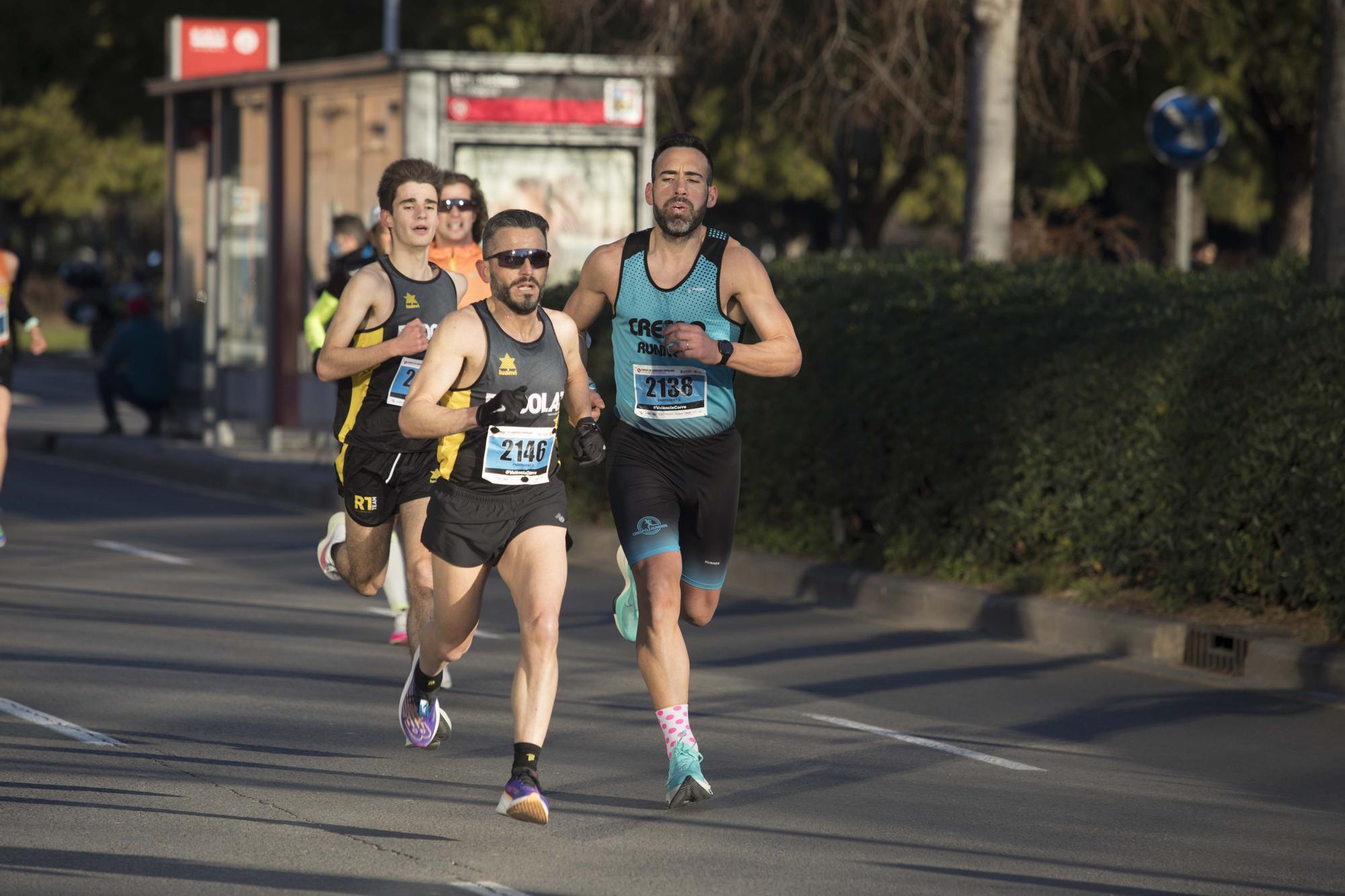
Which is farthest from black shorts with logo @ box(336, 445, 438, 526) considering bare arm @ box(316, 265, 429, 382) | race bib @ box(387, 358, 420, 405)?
bare arm @ box(316, 265, 429, 382)

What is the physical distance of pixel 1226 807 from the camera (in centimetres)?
694

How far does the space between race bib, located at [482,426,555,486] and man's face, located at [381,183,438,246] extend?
162 cm

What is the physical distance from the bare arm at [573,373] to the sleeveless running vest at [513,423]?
0.33 feet

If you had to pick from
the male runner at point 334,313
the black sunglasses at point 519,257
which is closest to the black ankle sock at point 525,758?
the black sunglasses at point 519,257

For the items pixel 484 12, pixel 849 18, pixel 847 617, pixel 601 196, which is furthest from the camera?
pixel 484 12

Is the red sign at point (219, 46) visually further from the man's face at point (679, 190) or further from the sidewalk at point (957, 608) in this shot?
the man's face at point (679, 190)

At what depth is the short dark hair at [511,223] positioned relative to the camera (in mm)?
6520

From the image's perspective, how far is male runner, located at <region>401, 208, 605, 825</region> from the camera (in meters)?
6.45

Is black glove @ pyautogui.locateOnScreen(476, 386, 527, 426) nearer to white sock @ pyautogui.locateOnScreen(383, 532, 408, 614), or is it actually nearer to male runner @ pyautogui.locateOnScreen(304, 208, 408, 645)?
male runner @ pyautogui.locateOnScreen(304, 208, 408, 645)

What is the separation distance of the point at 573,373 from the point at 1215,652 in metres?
4.11

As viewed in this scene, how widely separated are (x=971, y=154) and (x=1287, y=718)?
6.49 metres

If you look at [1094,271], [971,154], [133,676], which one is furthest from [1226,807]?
[971,154]

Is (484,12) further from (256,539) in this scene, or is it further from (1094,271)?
(1094,271)

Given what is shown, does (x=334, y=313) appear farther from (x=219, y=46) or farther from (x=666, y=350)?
A: (x=219, y=46)
